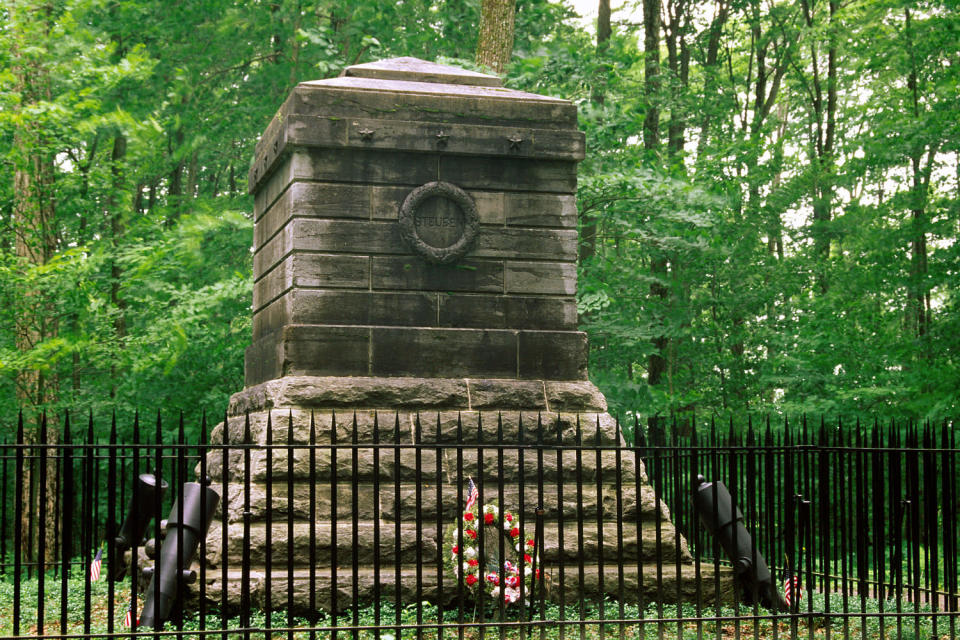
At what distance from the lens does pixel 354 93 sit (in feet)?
32.6

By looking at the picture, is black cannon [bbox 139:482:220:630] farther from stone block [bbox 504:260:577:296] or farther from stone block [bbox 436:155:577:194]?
stone block [bbox 436:155:577:194]

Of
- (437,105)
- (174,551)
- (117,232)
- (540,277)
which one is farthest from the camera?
(117,232)

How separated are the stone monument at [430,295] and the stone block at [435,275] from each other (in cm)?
1

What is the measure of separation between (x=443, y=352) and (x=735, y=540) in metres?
3.33

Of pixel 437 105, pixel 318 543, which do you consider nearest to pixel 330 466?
pixel 318 543

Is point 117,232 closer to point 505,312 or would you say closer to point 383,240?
point 383,240

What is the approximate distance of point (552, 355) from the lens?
1012cm

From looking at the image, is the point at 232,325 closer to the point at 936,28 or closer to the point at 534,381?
the point at 534,381

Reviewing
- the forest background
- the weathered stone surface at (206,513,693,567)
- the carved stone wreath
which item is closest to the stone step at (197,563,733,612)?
the weathered stone surface at (206,513,693,567)

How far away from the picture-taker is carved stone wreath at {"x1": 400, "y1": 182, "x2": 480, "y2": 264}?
32.2ft

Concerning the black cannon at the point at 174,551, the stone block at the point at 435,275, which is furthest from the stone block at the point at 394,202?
the black cannon at the point at 174,551

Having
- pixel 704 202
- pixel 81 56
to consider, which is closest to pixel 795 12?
pixel 704 202

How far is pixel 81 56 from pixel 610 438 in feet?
33.2

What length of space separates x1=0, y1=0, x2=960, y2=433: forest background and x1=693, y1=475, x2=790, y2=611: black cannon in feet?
27.2
